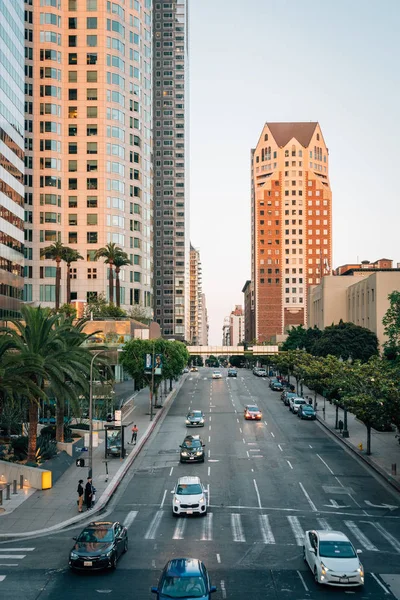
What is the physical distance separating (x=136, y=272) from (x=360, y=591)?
10050 centimetres

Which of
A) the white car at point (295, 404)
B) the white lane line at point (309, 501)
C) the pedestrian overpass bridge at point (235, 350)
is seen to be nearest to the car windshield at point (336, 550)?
the white lane line at point (309, 501)

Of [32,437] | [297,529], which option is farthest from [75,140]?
[297,529]

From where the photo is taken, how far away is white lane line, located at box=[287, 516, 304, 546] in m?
27.2

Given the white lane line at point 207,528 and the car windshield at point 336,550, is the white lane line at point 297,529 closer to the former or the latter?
the white lane line at point 207,528

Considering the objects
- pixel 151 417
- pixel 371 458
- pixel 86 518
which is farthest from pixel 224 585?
pixel 151 417

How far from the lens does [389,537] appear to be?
91.7 feet

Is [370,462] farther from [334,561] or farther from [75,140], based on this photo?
[75,140]

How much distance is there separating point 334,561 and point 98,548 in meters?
8.21

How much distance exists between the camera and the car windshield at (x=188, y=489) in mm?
32125

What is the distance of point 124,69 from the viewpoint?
117 meters

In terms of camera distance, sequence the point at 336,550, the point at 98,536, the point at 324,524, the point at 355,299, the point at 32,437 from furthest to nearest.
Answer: the point at 355,299
the point at 32,437
the point at 324,524
the point at 98,536
the point at 336,550

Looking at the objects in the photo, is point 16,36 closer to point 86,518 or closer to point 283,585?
point 86,518

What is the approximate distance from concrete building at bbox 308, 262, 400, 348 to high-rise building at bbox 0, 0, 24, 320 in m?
48.7

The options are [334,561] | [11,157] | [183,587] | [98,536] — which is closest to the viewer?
[183,587]
